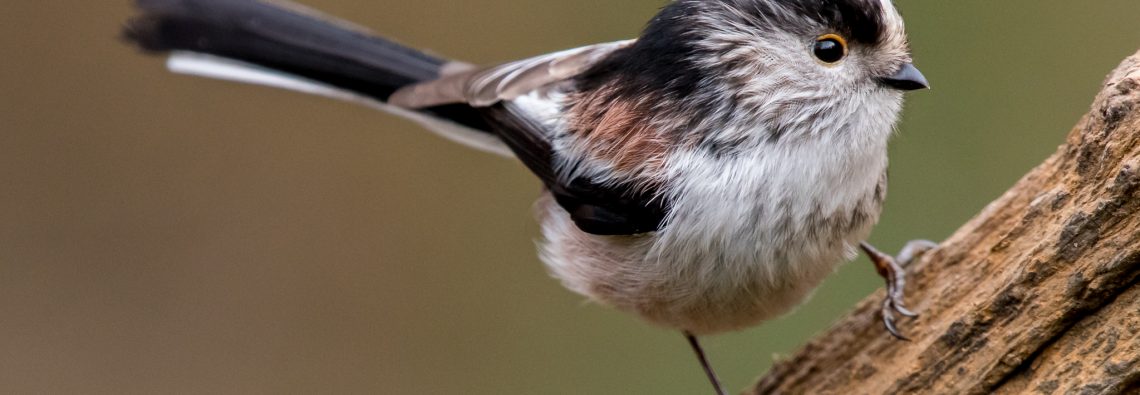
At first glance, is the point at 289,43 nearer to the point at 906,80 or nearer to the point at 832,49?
the point at 832,49

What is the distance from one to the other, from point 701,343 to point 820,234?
0.76m

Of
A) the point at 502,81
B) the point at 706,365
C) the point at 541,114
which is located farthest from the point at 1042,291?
the point at 502,81

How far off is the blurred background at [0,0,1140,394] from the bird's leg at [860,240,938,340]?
190 cm

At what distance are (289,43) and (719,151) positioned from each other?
1.55m

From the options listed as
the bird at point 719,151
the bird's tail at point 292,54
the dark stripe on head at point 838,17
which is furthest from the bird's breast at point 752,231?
the bird's tail at point 292,54

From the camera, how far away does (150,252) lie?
5301mm

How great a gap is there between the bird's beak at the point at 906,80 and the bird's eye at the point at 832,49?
0.37 feet

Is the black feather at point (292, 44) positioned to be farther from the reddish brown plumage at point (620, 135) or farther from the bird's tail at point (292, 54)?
the reddish brown plumage at point (620, 135)

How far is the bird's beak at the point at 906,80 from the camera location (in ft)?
8.34

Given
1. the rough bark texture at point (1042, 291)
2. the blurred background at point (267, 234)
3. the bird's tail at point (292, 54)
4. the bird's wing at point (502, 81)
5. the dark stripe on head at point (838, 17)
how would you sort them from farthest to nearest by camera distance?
1. the blurred background at point (267, 234)
2. the bird's tail at point (292, 54)
3. the bird's wing at point (502, 81)
4. the dark stripe on head at point (838, 17)
5. the rough bark texture at point (1042, 291)

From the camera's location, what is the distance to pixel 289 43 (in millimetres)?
3432

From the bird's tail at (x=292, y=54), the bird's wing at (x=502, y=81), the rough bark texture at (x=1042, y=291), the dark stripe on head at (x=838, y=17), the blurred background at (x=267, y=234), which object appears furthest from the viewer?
the blurred background at (x=267, y=234)

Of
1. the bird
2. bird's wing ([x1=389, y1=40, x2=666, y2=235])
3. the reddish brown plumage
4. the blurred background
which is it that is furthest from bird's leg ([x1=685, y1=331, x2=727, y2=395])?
the blurred background

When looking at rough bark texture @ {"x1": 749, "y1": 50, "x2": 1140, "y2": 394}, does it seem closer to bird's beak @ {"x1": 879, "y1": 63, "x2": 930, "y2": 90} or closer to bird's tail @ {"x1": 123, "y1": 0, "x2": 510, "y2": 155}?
bird's beak @ {"x1": 879, "y1": 63, "x2": 930, "y2": 90}
